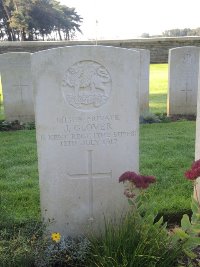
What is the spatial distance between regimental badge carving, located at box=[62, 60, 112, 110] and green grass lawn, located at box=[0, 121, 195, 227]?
1.14 meters

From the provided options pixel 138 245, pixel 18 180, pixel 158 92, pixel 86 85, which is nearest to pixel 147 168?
pixel 18 180

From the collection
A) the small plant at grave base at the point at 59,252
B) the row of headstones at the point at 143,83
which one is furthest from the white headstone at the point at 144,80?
the small plant at grave base at the point at 59,252

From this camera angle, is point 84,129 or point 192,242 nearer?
point 192,242

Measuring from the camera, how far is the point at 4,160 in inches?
199

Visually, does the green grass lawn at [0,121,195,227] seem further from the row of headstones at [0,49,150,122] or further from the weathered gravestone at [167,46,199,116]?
the weathered gravestone at [167,46,199,116]

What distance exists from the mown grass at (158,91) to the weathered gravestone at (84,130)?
19.5ft

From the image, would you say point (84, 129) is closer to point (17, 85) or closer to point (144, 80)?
point (17, 85)

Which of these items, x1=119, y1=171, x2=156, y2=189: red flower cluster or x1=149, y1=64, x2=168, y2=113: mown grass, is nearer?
x1=119, y1=171, x2=156, y2=189: red flower cluster

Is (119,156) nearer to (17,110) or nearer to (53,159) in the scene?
(53,159)

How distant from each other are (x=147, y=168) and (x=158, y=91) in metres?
7.85

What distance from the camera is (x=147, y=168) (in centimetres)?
461

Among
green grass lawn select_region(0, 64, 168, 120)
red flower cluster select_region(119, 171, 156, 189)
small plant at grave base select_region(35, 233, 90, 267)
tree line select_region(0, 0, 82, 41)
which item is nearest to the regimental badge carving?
red flower cluster select_region(119, 171, 156, 189)

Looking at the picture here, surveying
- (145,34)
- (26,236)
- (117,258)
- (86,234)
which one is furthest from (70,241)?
(145,34)

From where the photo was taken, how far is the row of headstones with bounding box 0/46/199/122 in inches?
292
